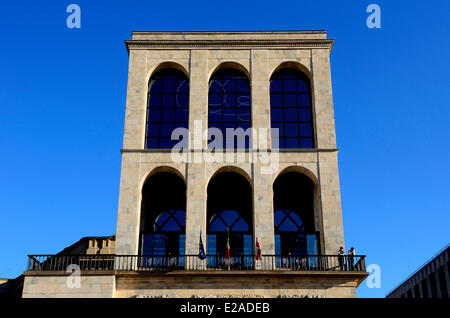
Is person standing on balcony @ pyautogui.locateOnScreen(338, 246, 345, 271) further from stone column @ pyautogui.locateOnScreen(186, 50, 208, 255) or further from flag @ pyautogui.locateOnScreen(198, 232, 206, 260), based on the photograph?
stone column @ pyautogui.locateOnScreen(186, 50, 208, 255)

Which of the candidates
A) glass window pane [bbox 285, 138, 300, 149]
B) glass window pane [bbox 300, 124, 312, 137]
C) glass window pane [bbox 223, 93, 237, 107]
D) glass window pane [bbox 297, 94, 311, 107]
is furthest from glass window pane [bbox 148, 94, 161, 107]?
glass window pane [bbox 300, 124, 312, 137]

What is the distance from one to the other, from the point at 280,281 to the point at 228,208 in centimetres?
637

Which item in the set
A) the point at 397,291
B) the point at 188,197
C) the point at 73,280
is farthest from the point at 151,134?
the point at 397,291

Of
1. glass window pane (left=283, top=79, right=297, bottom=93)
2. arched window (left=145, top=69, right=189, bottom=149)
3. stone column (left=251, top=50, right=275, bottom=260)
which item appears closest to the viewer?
stone column (left=251, top=50, right=275, bottom=260)

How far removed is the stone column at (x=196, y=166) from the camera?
28500mm

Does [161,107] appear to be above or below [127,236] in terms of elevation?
above

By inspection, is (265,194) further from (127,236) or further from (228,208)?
(127,236)

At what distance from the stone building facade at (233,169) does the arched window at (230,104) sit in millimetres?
275

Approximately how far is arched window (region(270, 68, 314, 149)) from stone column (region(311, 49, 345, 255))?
0.81 m

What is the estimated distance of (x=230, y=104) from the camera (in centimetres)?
3234

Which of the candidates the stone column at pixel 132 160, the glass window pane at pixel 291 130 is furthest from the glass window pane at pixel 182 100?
the glass window pane at pixel 291 130

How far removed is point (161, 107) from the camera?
32.3 m

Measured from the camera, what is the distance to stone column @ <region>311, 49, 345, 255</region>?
93.6ft

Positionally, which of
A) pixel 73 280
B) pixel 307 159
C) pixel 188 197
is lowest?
pixel 73 280
